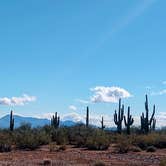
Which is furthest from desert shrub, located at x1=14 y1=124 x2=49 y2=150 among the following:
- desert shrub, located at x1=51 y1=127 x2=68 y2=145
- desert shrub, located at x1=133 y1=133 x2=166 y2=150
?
desert shrub, located at x1=133 y1=133 x2=166 y2=150

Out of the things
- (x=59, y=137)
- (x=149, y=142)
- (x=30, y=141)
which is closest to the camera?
(x=30, y=141)

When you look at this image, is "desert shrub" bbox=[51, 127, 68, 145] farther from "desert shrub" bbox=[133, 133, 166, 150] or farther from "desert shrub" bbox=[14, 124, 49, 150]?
"desert shrub" bbox=[133, 133, 166, 150]

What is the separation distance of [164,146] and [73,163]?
1825cm

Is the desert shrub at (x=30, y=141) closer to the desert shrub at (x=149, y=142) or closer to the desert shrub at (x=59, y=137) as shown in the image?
the desert shrub at (x=59, y=137)

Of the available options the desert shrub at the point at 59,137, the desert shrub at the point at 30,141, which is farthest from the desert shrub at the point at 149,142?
the desert shrub at the point at 30,141

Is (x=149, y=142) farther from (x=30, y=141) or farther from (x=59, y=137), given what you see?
(x=30, y=141)

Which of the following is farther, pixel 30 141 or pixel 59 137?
pixel 59 137

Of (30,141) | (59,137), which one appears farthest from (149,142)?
(30,141)

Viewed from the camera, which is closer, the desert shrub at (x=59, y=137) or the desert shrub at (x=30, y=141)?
the desert shrub at (x=30, y=141)

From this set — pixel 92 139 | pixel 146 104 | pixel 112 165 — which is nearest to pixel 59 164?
pixel 112 165

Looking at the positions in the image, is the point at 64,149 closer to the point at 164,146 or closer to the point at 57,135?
the point at 164,146

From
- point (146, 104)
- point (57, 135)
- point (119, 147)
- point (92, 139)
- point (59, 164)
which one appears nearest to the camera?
point (59, 164)

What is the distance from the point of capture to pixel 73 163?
94.3ft

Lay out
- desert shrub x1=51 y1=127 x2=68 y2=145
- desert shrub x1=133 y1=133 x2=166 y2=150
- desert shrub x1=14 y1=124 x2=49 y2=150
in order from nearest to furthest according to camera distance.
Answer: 1. desert shrub x1=14 y1=124 x2=49 y2=150
2. desert shrub x1=133 y1=133 x2=166 y2=150
3. desert shrub x1=51 y1=127 x2=68 y2=145
